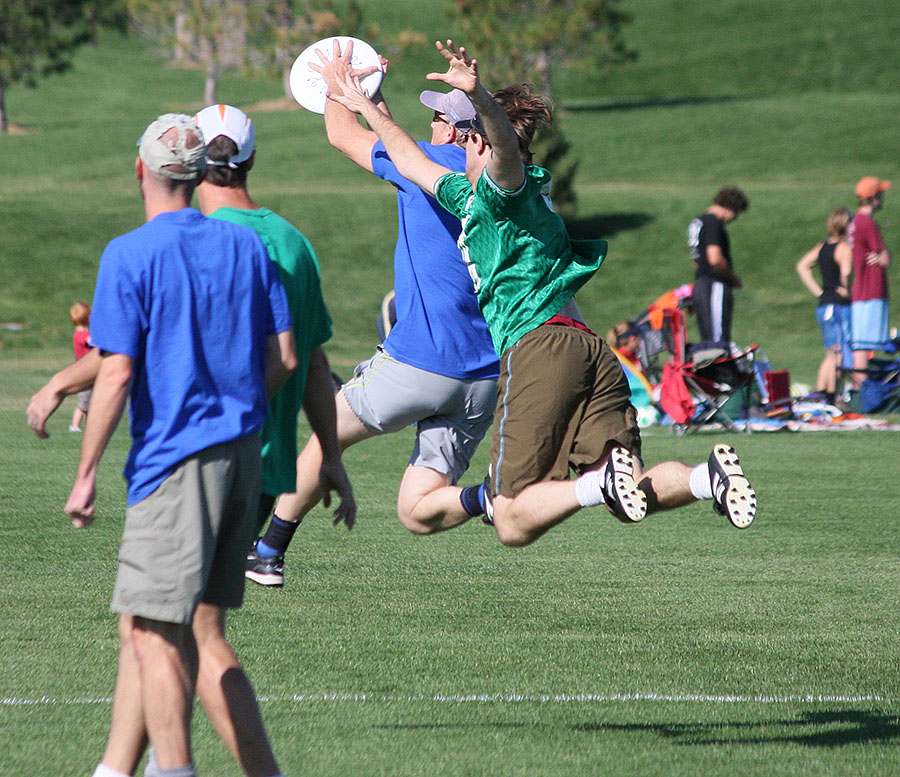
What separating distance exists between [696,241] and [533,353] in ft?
31.6

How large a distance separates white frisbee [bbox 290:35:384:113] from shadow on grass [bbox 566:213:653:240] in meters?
27.4

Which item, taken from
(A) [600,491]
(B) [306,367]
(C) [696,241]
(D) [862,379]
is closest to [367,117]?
(B) [306,367]

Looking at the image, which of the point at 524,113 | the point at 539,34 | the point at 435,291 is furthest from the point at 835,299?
the point at 539,34

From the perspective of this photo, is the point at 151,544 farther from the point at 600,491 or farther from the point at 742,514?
the point at 742,514

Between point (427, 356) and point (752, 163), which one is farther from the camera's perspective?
point (752, 163)

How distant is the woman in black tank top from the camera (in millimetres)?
15383

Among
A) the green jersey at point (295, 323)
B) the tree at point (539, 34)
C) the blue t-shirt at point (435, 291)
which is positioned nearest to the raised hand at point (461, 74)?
the green jersey at point (295, 323)

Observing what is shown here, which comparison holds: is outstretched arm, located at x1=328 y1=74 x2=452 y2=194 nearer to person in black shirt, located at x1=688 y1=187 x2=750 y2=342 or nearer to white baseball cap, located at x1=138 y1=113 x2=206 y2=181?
white baseball cap, located at x1=138 y1=113 x2=206 y2=181

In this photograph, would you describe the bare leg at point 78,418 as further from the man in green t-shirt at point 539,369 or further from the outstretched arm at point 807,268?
the man in green t-shirt at point 539,369

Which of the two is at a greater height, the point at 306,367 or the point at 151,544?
A: the point at 306,367

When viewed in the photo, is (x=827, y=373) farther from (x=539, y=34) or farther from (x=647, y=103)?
(x=647, y=103)

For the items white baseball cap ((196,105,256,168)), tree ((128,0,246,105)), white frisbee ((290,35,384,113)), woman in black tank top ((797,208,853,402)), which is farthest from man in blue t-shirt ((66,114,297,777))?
tree ((128,0,246,105))

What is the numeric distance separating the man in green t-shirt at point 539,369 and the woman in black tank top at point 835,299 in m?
10.5

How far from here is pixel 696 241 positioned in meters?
14.5
